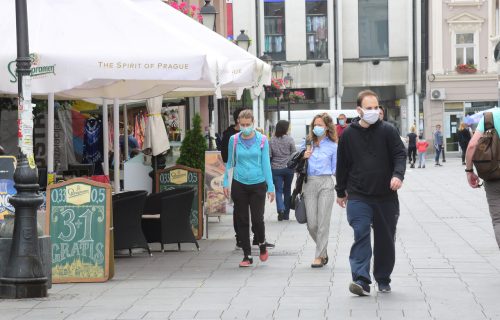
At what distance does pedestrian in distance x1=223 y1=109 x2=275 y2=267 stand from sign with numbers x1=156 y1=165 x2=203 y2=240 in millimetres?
3412

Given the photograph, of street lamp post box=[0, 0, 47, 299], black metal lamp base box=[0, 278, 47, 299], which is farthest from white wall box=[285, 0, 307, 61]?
black metal lamp base box=[0, 278, 47, 299]

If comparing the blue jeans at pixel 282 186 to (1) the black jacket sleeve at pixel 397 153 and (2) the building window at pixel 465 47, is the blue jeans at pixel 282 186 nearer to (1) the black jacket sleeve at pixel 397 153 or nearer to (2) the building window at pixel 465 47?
(1) the black jacket sleeve at pixel 397 153

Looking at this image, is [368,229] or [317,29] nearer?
[368,229]

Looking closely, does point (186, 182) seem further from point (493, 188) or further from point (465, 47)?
point (465, 47)

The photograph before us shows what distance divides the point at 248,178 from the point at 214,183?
4.87m

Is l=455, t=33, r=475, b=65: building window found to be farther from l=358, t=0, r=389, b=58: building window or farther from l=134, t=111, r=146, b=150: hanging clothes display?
l=134, t=111, r=146, b=150: hanging clothes display

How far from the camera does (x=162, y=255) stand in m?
14.2

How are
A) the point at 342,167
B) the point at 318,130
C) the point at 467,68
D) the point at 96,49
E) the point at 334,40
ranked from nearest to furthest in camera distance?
the point at 342,167, the point at 96,49, the point at 318,130, the point at 467,68, the point at 334,40

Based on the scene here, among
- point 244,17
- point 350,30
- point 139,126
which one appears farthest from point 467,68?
point 139,126

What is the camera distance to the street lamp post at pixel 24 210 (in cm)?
1020

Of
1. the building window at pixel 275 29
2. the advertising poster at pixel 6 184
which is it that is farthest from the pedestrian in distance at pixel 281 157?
the building window at pixel 275 29

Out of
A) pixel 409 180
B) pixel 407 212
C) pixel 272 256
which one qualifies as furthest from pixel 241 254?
pixel 409 180

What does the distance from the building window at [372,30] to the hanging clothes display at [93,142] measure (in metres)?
42.5

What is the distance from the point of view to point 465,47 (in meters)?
60.8
